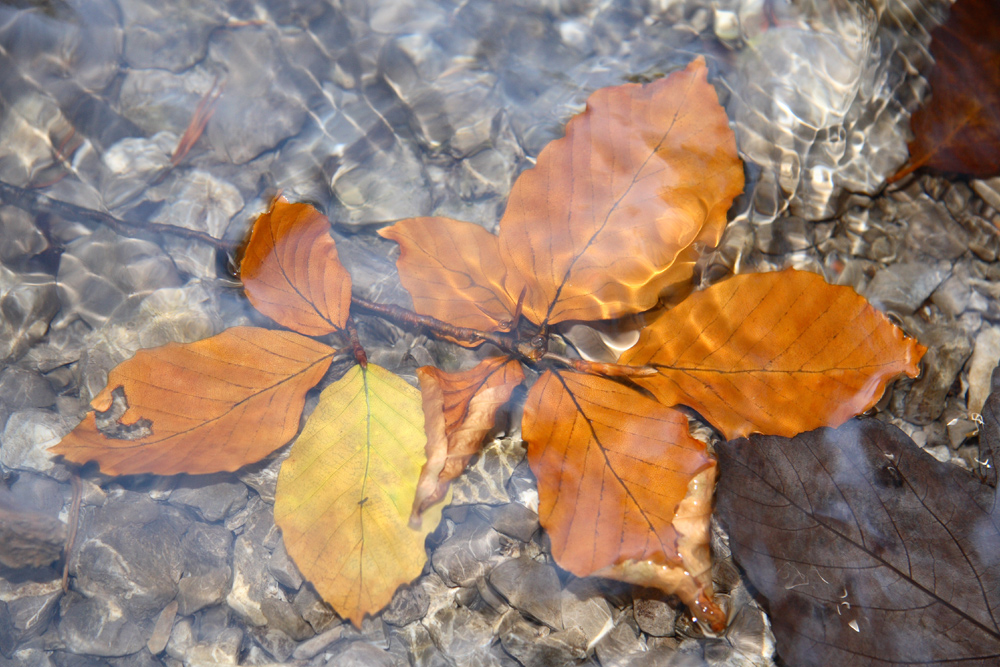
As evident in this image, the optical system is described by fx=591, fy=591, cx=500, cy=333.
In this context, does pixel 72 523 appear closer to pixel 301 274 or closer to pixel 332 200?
pixel 301 274

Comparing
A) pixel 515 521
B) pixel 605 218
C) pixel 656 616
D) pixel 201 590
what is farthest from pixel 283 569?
pixel 605 218

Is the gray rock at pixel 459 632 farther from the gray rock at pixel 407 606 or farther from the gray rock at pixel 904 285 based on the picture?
the gray rock at pixel 904 285

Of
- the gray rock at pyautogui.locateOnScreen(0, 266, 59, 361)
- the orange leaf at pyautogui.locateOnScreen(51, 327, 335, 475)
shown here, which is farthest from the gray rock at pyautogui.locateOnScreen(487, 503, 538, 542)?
the gray rock at pyautogui.locateOnScreen(0, 266, 59, 361)

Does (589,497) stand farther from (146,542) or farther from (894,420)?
(146,542)

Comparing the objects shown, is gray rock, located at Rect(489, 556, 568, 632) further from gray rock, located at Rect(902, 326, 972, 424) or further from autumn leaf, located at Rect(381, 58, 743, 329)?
gray rock, located at Rect(902, 326, 972, 424)

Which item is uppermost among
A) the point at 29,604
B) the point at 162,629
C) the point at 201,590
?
the point at 201,590
